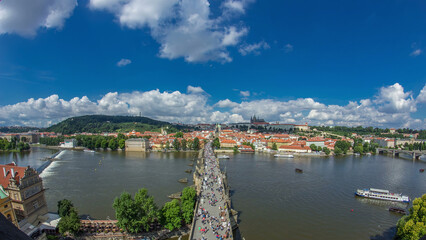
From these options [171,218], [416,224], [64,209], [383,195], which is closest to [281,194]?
[383,195]

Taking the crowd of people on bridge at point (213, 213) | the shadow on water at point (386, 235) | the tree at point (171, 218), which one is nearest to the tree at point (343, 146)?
the shadow on water at point (386, 235)

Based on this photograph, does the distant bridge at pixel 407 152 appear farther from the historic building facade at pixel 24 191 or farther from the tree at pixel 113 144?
the tree at pixel 113 144

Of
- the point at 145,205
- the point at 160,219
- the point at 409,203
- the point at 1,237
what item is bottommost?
the point at 409,203

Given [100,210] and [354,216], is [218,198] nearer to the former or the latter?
[100,210]

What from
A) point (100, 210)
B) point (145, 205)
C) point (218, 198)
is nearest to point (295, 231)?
point (218, 198)

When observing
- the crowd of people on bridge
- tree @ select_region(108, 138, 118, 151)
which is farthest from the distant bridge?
tree @ select_region(108, 138, 118, 151)

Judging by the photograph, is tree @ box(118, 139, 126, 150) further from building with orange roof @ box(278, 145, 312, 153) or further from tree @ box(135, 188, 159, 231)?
tree @ box(135, 188, 159, 231)

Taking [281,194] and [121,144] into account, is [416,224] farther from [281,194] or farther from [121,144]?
[121,144]

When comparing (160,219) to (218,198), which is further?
(218,198)

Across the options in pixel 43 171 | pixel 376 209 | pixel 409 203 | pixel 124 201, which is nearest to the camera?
pixel 124 201
